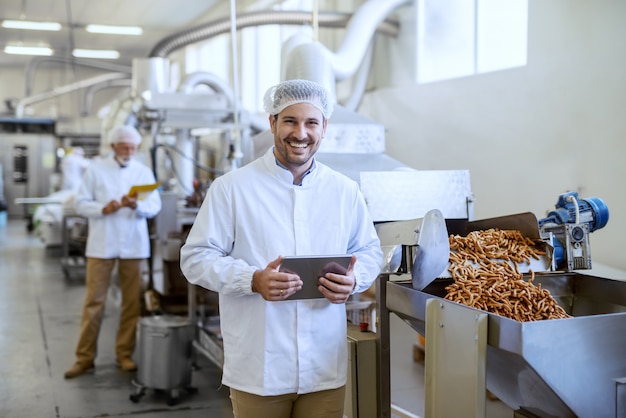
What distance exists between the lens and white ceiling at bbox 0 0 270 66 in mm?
10328

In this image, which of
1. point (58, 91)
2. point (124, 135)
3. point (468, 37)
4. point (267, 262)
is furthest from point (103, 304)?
point (58, 91)

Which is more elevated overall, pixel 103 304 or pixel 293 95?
pixel 293 95

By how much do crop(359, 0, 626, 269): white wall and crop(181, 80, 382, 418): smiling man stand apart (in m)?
2.39

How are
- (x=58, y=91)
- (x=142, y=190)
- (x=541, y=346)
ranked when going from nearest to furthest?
(x=541, y=346)
(x=142, y=190)
(x=58, y=91)

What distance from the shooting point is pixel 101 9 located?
1070cm

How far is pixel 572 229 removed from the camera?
2.28 meters

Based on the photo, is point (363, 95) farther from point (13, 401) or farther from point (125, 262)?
point (13, 401)

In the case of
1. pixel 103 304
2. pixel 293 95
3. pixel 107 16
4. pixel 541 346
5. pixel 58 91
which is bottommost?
pixel 103 304

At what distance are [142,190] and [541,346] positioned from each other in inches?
109

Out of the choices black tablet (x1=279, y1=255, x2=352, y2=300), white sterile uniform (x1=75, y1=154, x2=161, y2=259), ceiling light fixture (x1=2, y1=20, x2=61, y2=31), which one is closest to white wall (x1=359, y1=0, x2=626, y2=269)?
white sterile uniform (x1=75, y1=154, x2=161, y2=259)

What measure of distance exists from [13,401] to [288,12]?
4.22 meters

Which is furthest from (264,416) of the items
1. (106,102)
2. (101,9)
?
(106,102)

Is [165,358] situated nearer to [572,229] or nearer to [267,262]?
[267,262]

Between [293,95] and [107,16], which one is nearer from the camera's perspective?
[293,95]
